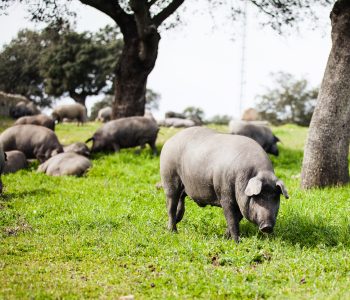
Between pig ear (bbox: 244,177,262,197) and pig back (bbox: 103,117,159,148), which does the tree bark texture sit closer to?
pig back (bbox: 103,117,159,148)

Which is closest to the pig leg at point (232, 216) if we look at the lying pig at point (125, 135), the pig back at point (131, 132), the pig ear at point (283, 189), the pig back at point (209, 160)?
the pig back at point (209, 160)

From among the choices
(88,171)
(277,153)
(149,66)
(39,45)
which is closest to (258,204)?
(88,171)

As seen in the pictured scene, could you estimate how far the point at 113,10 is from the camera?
17875mm

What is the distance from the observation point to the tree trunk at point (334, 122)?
1065 cm

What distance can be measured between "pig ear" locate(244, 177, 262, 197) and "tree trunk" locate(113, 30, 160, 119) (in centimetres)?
1194

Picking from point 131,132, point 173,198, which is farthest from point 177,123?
point 173,198

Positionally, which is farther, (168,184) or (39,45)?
(39,45)

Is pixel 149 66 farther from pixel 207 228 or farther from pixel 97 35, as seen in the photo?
pixel 97 35

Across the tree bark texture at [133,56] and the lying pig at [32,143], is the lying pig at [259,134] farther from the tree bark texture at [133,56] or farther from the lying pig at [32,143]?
the lying pig at [32,143]

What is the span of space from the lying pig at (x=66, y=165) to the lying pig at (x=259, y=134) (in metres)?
5.26

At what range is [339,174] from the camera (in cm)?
1077

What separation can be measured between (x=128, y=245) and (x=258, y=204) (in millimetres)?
1790

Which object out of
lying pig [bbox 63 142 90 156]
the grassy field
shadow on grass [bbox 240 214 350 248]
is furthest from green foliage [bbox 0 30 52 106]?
shadow on grass [bbox 240 214 350 248]

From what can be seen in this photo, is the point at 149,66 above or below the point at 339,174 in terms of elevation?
above
